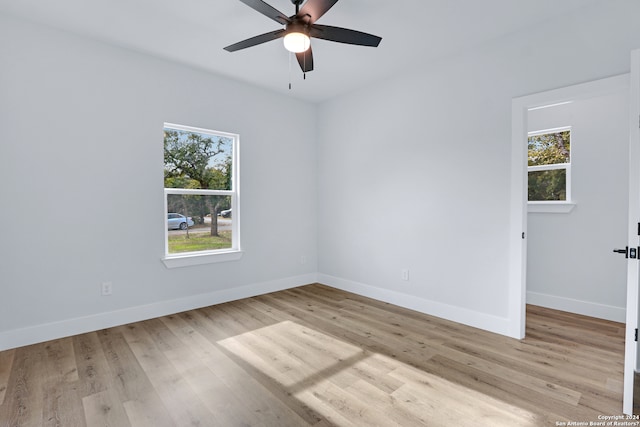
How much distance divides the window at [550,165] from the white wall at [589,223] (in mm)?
99

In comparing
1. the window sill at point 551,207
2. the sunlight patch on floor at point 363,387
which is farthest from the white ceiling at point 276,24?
the sunlight patch on floor at point 363,387

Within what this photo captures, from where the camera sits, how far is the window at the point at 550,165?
365 cm

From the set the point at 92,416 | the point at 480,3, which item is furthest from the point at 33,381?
the point at 480,3

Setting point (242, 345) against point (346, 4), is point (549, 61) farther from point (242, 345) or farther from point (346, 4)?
point (242, 345)

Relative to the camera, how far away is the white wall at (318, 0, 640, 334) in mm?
2648

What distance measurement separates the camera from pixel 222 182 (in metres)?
3.99

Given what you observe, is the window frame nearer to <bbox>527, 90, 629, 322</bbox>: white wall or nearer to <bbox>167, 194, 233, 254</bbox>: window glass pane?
<bbox>527, 90, 629, 322</bbox>: white wall

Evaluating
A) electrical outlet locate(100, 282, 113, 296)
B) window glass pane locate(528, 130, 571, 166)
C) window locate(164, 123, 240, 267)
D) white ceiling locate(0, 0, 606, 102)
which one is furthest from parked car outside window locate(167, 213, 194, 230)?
window glass pane locate(528, 130, 571, 166)

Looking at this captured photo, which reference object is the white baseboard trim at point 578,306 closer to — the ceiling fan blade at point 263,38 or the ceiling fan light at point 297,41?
the ceiling fan light at point 297,41

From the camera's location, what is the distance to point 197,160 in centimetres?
378

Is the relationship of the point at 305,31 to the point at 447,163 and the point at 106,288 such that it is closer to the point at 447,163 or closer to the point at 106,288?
the point at 447,163

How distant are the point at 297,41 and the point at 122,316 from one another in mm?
3025

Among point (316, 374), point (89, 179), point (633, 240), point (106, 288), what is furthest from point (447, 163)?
point (106, 288)

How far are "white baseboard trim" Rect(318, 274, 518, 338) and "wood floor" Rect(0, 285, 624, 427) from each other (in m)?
0.12
